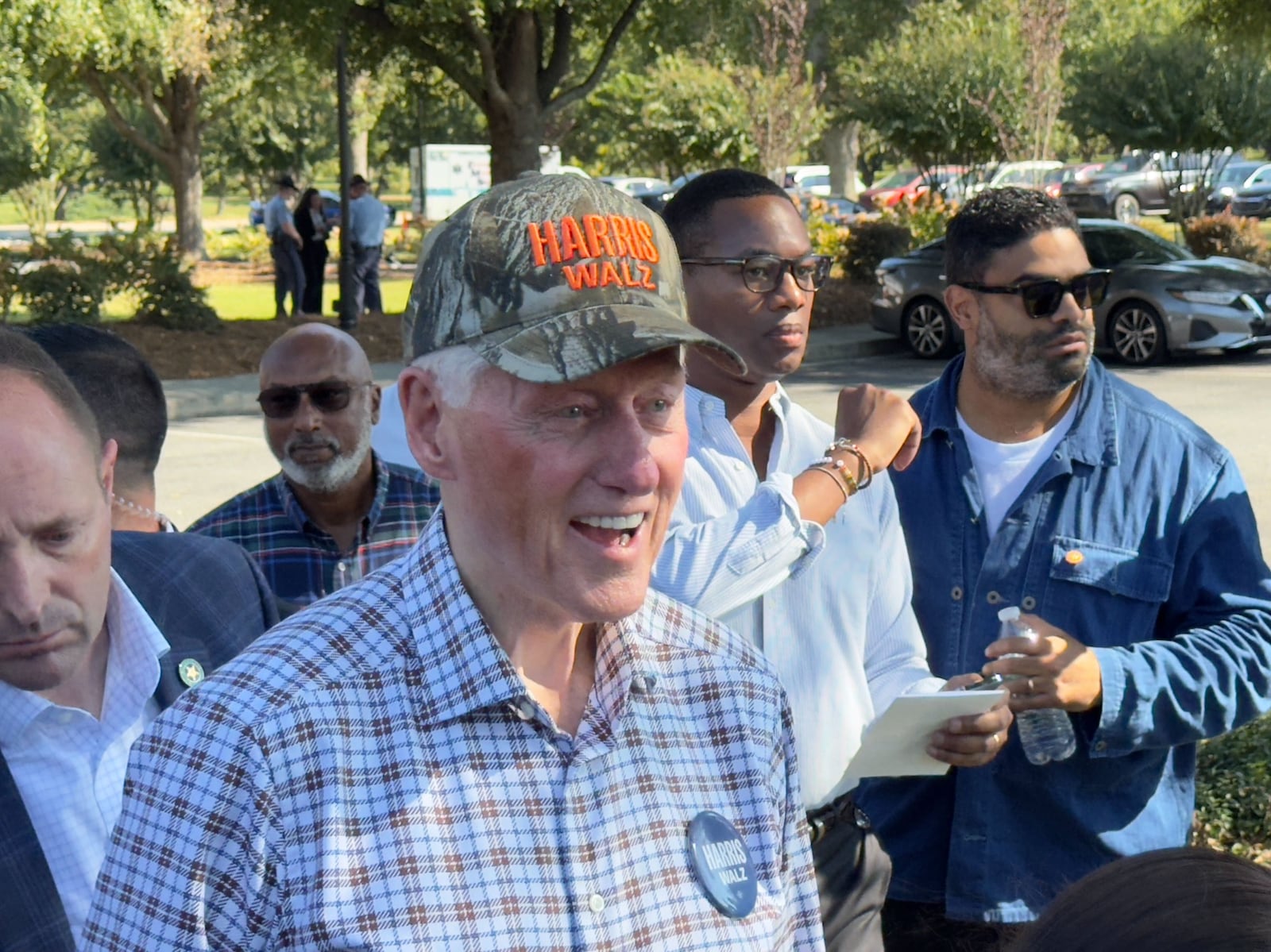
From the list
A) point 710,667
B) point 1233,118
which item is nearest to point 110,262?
point 710,667

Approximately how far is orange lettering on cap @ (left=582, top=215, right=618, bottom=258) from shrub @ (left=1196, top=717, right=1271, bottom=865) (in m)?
3.85

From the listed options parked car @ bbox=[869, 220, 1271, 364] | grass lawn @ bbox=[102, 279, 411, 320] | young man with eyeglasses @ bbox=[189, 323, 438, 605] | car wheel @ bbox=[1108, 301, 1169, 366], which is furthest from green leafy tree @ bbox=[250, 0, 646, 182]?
young man with eyeglasses @ bbox=[189, 323, 438, 605]

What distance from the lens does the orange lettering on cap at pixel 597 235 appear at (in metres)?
1.72

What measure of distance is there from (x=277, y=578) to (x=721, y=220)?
1.78 m

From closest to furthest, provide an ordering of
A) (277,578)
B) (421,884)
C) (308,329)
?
(421,884) → (277,578) → (308,329)

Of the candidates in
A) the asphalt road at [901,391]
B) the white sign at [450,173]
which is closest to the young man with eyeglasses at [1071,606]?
the asphalt road at [901,391]

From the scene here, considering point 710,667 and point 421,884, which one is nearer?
point 421,884

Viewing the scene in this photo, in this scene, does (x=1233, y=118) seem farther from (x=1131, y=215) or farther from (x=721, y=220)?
(x=721, y=220)

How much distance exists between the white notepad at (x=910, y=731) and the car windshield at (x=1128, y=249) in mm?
15908

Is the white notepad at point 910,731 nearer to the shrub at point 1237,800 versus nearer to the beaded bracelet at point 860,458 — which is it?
the beaded bracelet at point 860,458

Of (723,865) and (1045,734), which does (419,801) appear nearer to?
(723,865)

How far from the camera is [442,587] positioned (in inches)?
69.6

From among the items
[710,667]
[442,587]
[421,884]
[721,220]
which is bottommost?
[421,884]

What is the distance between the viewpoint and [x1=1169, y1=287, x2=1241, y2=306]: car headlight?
57.4 ft
